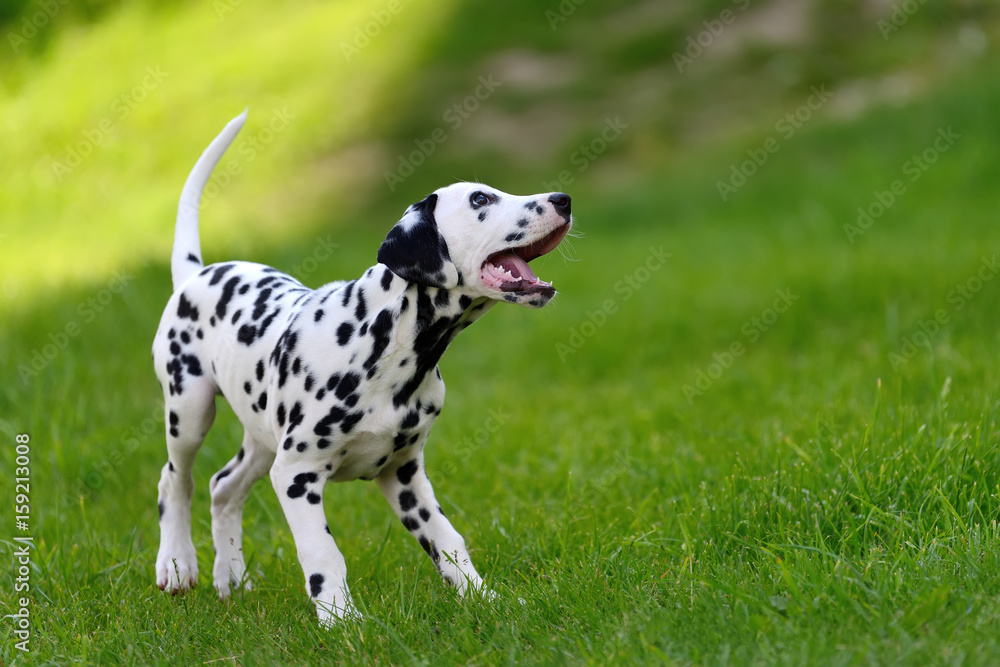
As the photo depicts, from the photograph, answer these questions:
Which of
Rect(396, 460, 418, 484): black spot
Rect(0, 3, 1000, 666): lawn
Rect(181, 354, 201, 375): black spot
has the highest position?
Rect(181, 354, 201, 375): black spot

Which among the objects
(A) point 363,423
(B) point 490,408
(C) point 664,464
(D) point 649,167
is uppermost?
(A) point 363,423

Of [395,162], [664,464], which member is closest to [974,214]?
[664,464]

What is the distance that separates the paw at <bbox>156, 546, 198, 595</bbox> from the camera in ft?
13.5

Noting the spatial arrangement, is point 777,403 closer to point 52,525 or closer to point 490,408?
point 490,408

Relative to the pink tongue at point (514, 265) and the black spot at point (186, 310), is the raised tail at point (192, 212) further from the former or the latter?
the pink tongue at point (514, 265)

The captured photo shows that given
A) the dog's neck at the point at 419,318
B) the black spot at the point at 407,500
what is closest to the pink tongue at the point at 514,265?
the dog's neck at the point at 419,318

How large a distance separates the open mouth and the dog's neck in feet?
0.43

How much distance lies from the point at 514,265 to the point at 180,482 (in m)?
1.84

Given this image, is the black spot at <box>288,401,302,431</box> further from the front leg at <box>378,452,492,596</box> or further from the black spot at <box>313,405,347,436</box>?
the front leg at <box>378,452,492,596</box>

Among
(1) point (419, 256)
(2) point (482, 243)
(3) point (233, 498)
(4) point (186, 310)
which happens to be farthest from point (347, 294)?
(3) point (233, 498)

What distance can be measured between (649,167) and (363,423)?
35.0ft

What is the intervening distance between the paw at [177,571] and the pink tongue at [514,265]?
1.85m

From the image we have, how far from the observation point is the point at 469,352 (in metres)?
8.95

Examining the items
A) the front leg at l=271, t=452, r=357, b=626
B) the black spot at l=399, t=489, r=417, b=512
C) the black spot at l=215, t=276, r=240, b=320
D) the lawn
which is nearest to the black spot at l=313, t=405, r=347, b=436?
the front leg at l=271, t=452, r=357, b=626
